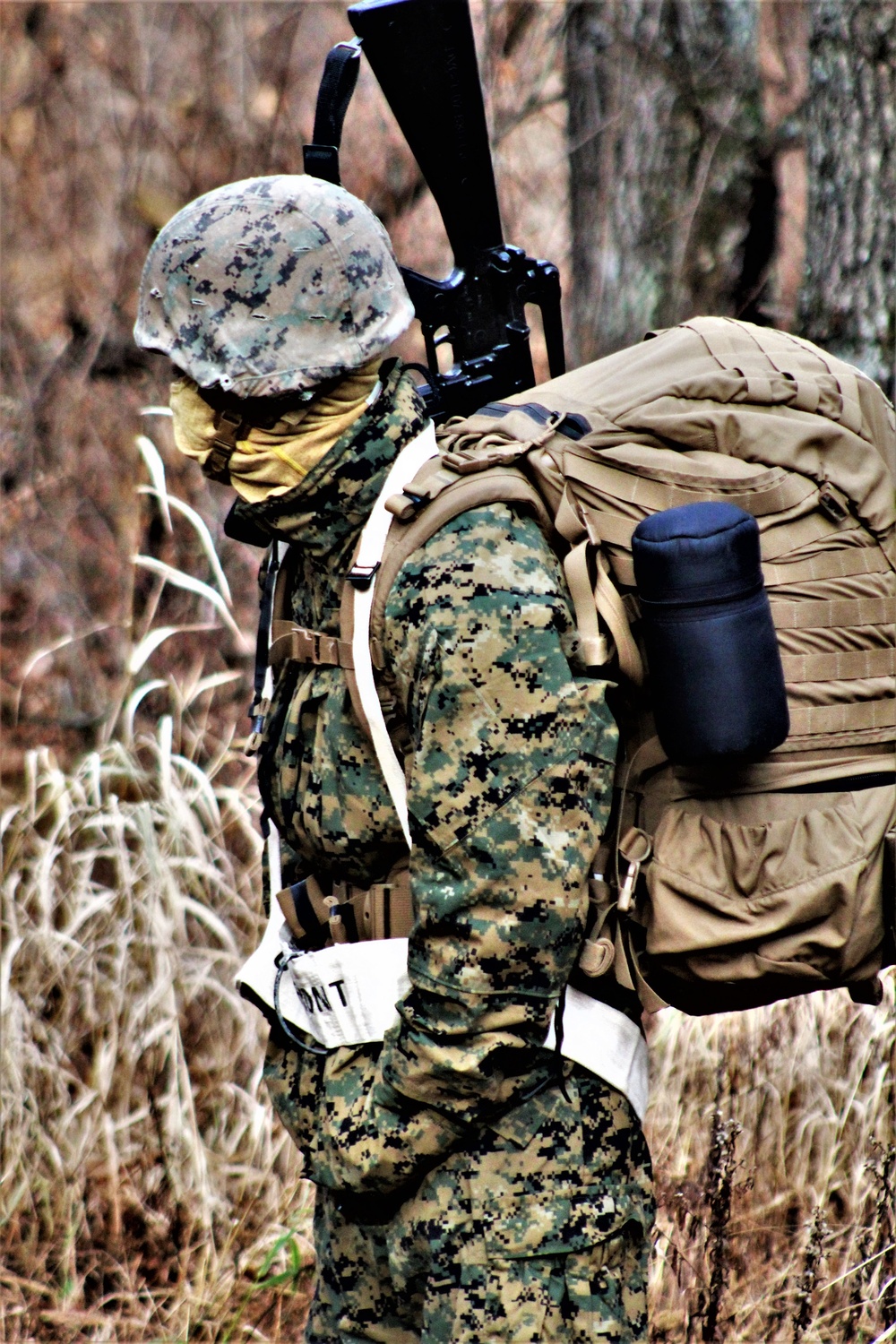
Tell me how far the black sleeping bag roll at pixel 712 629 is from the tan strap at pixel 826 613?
0.32ft

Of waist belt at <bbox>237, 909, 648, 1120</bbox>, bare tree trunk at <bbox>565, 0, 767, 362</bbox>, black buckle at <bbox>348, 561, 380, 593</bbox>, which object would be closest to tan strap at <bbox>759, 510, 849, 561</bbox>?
black buckle at <bbox>348, 561, 380, 593</bbox>

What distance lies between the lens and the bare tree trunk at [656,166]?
5.29 metres

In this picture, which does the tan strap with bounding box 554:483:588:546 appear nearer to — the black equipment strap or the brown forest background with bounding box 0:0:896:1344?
the black equipment strap

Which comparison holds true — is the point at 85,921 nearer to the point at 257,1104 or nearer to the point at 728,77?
the point at 257,1104

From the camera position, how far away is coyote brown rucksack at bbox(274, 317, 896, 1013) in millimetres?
1756

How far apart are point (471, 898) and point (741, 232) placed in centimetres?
441

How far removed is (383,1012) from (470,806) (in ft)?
1.23

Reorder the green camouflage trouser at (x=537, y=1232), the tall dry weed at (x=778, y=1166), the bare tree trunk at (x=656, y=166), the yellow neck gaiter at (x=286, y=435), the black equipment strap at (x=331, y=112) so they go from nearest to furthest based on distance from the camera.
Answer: the green camouflage trouser at (x=537, y=1232) → the yellow neck gaiter at (x=286, y=435) → the black equipment strap at (x=331, y=112) → the tall dry weed at (x=778, y=1166) → the bare tree trunk at (x=656, y=166)

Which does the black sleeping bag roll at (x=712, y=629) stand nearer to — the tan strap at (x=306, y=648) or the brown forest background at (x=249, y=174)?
the tan strap at (x=306, y=648)

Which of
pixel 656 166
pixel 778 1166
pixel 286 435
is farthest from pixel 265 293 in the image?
pixel 656 166

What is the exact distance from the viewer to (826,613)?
1.81 metres

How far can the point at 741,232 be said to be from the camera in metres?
5.46

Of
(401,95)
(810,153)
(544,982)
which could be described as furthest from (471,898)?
(810,153)

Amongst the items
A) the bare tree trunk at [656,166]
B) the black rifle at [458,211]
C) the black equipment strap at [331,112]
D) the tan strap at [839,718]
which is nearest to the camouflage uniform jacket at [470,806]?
the tan strap at [839,718]
